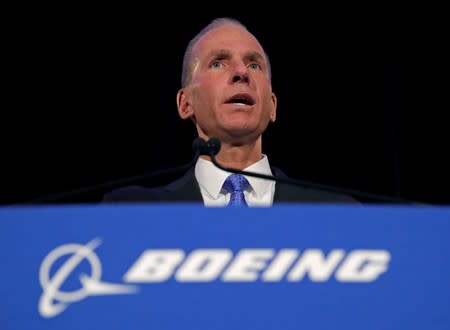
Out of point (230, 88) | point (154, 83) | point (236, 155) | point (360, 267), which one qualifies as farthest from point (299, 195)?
point (154, 83)

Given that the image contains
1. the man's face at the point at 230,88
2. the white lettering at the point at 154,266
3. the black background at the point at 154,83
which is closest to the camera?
the white lettering at the point at 154,266

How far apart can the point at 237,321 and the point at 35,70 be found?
1888mm

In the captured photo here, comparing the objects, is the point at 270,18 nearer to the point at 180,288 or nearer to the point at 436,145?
the point at 436,145

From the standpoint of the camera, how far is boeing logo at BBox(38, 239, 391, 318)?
1.85 ft

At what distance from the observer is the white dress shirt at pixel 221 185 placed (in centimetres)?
128

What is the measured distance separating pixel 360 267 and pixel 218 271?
0.12 meters

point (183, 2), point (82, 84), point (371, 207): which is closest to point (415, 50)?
point (183, 2)

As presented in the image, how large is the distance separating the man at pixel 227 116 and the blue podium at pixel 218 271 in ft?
2.26

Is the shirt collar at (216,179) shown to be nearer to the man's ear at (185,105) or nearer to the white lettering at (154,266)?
the man's ear at (185,105)

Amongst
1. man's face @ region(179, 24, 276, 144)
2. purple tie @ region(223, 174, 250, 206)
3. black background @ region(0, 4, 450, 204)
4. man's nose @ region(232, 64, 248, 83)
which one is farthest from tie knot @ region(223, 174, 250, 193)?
black background @ region(0, 4, 450, 204)

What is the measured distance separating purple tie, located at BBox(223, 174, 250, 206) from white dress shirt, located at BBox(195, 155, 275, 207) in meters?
0.01

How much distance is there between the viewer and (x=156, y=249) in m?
0.57

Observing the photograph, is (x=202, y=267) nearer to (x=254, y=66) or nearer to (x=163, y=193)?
(x=163, y=193)

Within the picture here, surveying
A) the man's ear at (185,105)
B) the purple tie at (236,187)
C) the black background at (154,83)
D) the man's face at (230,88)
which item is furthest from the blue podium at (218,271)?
the black background at (154,83)
